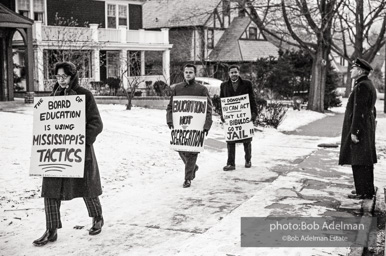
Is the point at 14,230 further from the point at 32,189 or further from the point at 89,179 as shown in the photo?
the point at 32,189

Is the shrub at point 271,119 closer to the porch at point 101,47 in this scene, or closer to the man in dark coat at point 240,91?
the man in dark coat at point 240,91

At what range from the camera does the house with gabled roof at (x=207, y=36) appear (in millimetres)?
46375

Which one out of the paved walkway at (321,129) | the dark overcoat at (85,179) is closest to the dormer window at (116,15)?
the paved walkway at (321,129)

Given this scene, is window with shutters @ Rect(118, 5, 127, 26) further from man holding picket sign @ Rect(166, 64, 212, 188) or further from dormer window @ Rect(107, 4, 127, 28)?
man holding picket sign @ Rect(166, 64, 212, 188)

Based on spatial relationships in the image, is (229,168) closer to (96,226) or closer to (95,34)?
(96,226)

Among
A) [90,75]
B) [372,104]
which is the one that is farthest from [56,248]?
[90,75]

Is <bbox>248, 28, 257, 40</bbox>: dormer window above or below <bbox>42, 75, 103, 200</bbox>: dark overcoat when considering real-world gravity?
above

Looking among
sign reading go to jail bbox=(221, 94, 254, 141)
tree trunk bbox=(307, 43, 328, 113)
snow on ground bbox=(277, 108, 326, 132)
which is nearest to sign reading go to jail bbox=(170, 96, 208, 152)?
sign reading go to jail bbox=(221, 94, 254, 141)

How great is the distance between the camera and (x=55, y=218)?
6.20 meters

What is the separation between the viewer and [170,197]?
8359 millimetres

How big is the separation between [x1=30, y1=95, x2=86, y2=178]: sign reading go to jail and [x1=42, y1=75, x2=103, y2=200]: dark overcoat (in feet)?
0.22

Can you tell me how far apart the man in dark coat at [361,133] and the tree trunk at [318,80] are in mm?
20738

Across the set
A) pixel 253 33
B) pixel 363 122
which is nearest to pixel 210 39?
pixel 253 33

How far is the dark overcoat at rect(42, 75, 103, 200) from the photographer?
6.25 meters
